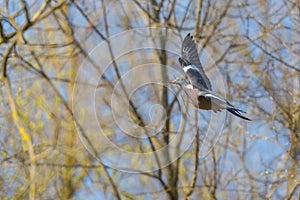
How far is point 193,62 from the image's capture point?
1.04m

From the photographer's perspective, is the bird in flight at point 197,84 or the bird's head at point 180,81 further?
the bird's head at point 180,81

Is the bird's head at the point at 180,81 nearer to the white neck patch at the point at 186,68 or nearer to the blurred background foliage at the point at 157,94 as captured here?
the white neck patch at the point at 186,68

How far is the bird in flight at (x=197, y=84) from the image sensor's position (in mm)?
893

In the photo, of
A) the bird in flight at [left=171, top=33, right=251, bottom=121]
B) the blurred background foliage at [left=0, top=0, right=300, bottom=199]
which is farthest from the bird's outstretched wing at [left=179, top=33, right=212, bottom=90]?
the blurred background foliage at [left=0, top=0, right=300, bottom=199]

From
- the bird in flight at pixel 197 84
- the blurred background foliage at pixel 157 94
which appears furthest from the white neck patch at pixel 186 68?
the blurred background foliage at pixel 157 94

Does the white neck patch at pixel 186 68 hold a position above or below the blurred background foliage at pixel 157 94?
below

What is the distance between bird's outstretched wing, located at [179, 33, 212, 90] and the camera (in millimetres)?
960

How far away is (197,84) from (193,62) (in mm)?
102

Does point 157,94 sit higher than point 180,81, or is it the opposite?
point 157,94

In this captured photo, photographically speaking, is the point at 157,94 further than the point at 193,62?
Yes

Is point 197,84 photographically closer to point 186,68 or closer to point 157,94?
point 186,68

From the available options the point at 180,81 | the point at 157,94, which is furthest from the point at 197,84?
the point at 157,94

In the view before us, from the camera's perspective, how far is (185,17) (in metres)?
3.76

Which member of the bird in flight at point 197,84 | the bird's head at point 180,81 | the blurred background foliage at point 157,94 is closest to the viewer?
the bird in flight at point 197,84
